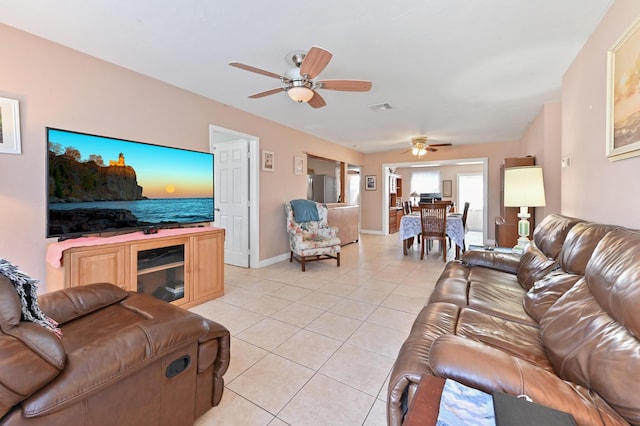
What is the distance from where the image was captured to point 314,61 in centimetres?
196

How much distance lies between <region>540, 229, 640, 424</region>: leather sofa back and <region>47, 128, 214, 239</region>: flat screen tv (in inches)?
120

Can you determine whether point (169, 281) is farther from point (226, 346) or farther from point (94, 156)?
point (226, 346)

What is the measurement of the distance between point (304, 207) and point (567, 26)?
3516mm

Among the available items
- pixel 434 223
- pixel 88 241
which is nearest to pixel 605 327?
pixel 88 241

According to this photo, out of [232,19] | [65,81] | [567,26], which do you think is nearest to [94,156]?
[65,81]

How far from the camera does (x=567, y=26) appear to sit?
6.57 ft

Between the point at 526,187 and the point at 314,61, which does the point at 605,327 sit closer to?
the point at 314,61

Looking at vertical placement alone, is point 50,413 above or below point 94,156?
below

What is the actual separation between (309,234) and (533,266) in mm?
3102

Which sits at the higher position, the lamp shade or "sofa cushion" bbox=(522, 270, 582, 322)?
the lamp shade

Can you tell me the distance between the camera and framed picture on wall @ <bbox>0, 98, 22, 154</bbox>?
1.93 m

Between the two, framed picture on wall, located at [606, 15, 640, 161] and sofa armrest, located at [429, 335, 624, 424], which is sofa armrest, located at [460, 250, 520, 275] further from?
sofa armrest, located at [429, 335, 624, 424]

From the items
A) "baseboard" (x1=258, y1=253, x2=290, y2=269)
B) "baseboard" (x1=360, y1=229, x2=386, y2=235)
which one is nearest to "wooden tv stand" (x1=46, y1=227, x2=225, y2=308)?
"baseboard" (x1=258, y1=253, x2=290, y2=269)

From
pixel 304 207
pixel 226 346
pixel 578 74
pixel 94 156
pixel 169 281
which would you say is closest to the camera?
pixel 226 346
